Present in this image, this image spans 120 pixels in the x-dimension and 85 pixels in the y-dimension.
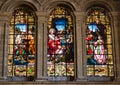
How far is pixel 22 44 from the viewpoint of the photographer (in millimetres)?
18703

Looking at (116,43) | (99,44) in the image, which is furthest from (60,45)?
(116,43)

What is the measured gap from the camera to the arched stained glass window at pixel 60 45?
18312 millimetres

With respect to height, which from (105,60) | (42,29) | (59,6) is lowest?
(105,60)

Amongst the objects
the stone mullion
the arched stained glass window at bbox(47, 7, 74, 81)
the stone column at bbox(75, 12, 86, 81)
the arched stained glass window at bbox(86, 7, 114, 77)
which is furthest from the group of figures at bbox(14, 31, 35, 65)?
the stone mullion

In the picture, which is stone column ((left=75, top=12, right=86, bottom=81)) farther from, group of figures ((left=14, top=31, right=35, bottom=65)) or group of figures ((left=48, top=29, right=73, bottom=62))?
group of figures ((left=14, top=31, right=35, bottom=65))

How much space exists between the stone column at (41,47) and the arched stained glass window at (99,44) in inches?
85.2

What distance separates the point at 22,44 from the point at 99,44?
12.7 ft

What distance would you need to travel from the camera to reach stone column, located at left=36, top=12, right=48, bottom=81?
17875 mm

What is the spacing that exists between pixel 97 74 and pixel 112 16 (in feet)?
10.0

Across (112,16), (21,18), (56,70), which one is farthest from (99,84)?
(21,18)

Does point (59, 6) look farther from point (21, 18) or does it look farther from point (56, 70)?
point (56, 70)

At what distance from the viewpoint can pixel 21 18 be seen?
19.2 metres

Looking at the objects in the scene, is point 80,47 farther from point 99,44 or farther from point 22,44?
point 22,44

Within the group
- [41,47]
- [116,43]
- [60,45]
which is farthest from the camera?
[60,45]
